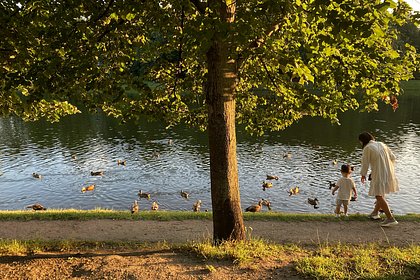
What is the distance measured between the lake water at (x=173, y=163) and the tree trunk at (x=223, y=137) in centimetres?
1384

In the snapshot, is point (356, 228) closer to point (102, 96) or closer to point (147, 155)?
point (102, 96)

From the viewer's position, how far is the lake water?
22.4m

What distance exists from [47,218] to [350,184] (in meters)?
8.81

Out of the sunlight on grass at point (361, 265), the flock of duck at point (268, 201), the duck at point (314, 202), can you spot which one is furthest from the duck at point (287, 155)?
the sunlight on grass at point (361, 265)

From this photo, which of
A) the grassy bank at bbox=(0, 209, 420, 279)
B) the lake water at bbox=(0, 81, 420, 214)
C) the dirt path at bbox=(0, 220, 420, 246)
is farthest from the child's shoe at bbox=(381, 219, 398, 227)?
the lake water at bbox=(0, 81, 420, 214)

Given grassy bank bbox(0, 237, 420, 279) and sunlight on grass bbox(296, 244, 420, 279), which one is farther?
grassy bank bbox(0, 237, 420, 279)

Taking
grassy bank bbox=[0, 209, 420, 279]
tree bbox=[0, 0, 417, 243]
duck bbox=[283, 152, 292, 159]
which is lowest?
duck bbox=[283, 152, 292, 159]

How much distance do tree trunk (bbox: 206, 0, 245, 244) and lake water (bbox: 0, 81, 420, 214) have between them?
13.8 meters

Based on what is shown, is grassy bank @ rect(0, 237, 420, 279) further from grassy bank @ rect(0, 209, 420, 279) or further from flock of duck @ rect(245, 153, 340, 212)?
flock of duck @ rect(245, 153, 340, 212)

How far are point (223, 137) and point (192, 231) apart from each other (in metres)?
4.05

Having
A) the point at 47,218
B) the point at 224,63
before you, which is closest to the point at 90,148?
the point at 47,218

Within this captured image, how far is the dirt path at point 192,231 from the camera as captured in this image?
922 centimetres

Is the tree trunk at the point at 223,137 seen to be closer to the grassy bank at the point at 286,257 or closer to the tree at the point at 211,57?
the tree at the point at 211,57

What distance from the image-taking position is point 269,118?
31.3 feet
